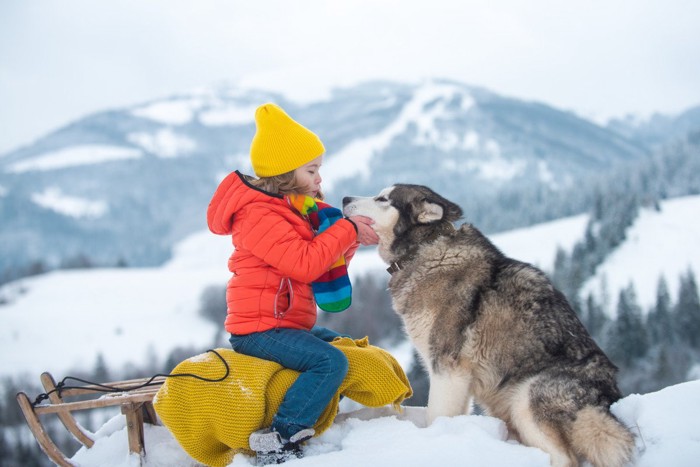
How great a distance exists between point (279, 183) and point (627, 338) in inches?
3202

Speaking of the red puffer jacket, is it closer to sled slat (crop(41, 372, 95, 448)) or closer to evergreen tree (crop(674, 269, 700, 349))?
sled slat (crop(41, 372, 95, 448))

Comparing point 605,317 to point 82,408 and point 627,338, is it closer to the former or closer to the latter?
point 627,338

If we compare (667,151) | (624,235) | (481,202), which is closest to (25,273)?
(481,202)

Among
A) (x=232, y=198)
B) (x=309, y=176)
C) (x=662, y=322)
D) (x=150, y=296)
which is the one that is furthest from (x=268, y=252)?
(x=150, y=296)

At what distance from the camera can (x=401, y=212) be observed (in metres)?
6.80

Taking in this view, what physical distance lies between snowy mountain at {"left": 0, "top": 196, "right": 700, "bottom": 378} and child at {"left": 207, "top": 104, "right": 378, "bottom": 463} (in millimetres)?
88873

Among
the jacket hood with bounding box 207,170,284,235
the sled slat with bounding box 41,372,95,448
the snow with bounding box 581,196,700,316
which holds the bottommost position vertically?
the snow with bounding box 581,196,700,316

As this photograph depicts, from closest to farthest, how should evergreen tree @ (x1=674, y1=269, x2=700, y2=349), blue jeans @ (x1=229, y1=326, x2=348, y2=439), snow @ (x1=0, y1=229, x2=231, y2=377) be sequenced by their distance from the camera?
blue jeans @ (x1=229, y1=326, x2=348, y2=439) → evergreen tree @ (x1=674, y1=269, x2=700, y2=349) → snow @ (x1=0, y1=229, x2=231, y2=377)

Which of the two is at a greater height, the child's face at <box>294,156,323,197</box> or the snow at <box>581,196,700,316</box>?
the child's face at <box>294,156,323,197</box>

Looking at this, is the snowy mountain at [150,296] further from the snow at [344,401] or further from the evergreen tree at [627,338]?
the evergreen tree at [627,338]

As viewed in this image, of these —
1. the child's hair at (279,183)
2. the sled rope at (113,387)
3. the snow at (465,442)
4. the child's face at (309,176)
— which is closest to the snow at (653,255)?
the snow at (465,442)

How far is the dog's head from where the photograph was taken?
6.71 metres

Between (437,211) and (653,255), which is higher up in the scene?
(437,211)

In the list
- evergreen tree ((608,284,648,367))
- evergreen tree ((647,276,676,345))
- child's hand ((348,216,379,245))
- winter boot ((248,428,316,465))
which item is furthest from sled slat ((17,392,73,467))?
evergreen tree ((647,276,676,345))
